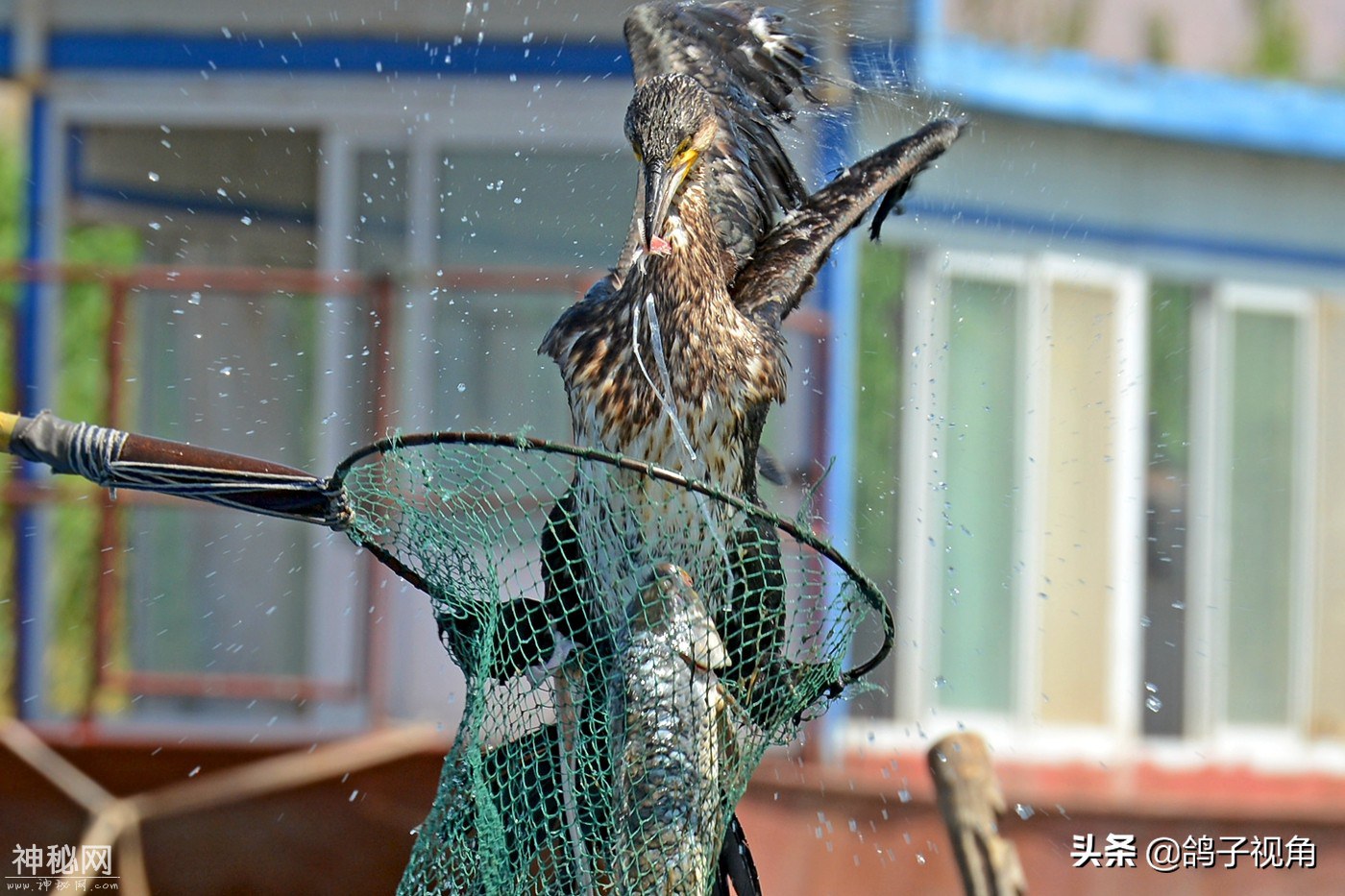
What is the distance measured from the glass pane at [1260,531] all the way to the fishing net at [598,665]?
7.11m

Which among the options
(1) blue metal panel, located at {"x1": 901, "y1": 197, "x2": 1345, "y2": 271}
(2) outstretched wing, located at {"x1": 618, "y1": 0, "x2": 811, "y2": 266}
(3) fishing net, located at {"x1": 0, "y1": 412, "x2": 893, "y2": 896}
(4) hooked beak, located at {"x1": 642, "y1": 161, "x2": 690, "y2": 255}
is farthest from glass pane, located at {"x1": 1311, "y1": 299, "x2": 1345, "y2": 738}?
(4) hooked beak, located at {"x1": 642, "y1": 161, "x2": 690, "y2": 255}

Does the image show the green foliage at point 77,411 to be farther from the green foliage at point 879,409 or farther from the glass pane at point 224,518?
the green foliage at point 879,409

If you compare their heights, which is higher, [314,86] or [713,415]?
[314,86]

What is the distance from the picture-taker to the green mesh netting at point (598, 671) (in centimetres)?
343

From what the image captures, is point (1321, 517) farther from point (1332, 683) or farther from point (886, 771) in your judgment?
point (886, 771)

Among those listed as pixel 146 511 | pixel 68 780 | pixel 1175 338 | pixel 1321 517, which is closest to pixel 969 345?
pixel 1175 338

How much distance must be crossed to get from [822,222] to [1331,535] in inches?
268

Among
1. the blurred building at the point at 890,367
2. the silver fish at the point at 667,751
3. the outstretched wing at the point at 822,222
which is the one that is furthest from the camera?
the blurred building at the point at 890,367

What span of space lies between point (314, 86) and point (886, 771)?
167 inches

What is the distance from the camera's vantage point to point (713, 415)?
12.8 feet

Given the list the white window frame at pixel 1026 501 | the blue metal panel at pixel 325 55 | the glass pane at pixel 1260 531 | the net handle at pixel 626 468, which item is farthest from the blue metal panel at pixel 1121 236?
the net handle at pixel 626 468

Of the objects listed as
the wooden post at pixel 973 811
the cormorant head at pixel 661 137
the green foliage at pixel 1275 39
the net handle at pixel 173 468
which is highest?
the green foliage at pixel 1275 39

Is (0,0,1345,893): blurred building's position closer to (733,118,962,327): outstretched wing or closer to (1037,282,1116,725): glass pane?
(1037,282,1116,725): glass pane

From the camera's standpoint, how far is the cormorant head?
12.3ft
